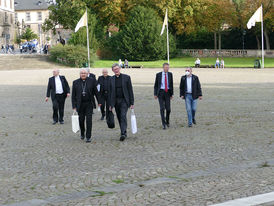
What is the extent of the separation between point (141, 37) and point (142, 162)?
203 ft

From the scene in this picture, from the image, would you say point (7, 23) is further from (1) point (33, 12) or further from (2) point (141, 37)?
(2) point (141, 37)

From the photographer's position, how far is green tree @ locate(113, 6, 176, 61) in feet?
230

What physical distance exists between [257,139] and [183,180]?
431cm

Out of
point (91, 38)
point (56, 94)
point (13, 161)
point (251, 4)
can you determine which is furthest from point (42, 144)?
point (251, 4)

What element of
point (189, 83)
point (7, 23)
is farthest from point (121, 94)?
point (7, 23)

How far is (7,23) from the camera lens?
9725 centimetres

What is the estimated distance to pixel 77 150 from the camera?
11.0 m

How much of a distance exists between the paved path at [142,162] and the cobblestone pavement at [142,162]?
0.04 feet

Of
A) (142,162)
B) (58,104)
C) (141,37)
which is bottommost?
(142,162)

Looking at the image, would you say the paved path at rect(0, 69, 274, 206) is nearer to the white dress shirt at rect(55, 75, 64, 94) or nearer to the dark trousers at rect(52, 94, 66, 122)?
the dark trousers at rect(52, 94, 66, 122)

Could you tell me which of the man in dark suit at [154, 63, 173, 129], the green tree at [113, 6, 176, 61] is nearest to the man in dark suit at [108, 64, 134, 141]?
the man in dark suit at [154, 63, 173, 129]

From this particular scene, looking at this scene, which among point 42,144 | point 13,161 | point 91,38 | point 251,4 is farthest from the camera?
point 251,4

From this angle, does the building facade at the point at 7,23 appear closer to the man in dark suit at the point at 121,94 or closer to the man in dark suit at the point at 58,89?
the man in dark suit at the point at 58,89

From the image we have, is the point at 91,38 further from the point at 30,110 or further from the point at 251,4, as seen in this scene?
the point at 30,110
